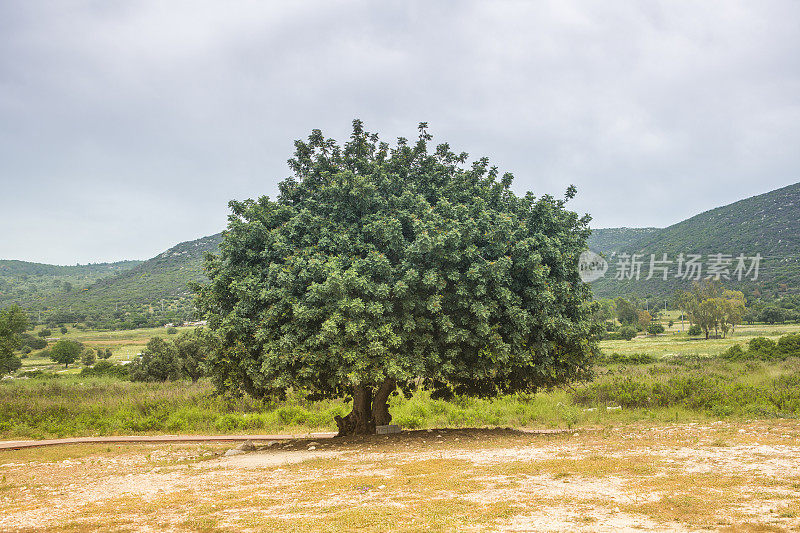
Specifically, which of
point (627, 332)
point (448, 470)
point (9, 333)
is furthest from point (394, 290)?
point (627, 332)

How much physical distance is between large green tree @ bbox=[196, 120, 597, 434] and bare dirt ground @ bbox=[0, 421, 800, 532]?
216 cm

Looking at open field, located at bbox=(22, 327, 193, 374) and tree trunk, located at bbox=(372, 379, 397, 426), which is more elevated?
tree trunk, located at bbox=(372, 379, 397, 426)

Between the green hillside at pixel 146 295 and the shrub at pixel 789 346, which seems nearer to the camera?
the shrub at pixel 789 346

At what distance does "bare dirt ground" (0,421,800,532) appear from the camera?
7129 millimetres

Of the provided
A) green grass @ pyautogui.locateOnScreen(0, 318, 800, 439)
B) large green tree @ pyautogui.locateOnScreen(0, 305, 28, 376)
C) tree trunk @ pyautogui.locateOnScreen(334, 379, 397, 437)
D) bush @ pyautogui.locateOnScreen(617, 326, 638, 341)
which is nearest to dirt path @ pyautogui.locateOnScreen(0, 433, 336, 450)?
green grass @ pyautogui.locateOnScreen(0, 318, 800, 439)

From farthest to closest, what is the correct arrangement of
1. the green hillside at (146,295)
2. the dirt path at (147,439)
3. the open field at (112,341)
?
the green hillside at (146,295) < the open field at (112,341) < the dirt path at (147,439)

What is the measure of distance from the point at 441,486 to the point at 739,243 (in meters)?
92.7

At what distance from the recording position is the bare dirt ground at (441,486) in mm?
7129

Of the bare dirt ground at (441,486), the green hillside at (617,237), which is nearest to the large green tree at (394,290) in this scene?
the bare dirt ground at (441,486)

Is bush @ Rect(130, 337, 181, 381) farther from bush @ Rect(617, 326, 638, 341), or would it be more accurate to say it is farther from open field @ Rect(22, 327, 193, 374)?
bush @ Rect(617, 326, 638, 341)

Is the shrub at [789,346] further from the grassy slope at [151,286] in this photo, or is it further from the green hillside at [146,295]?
the grassy slope at [151,286]

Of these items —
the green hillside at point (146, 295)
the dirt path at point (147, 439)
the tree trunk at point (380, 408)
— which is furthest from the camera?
the green hillside at point (146, 295)

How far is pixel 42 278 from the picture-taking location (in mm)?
161625

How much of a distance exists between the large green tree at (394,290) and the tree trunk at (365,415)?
66cm
